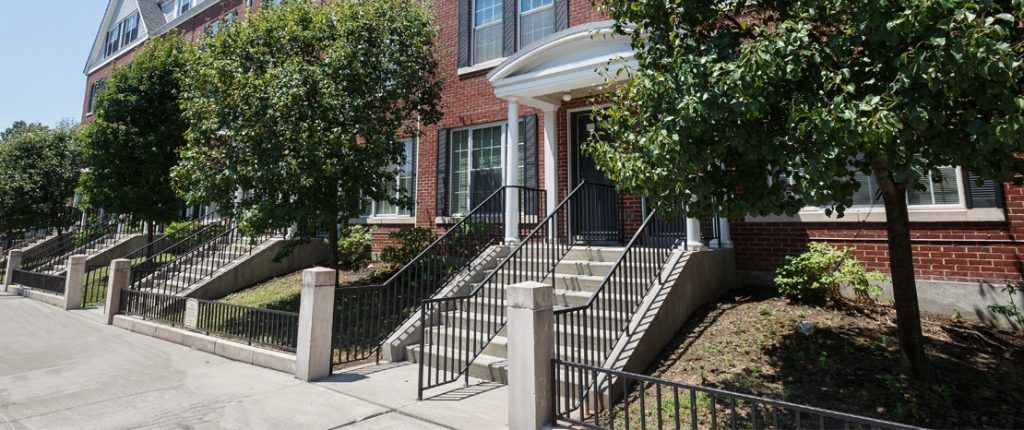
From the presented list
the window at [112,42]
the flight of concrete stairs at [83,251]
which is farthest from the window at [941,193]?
the window at [112,42]

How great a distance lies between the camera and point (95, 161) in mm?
13344

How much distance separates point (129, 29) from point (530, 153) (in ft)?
86.1

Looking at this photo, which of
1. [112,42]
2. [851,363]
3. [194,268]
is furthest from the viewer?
[112,42]

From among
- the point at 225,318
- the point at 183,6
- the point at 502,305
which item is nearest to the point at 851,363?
the point at 502,305

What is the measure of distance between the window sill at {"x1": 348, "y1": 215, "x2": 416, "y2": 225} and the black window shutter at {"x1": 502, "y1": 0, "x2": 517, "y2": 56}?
4376mm

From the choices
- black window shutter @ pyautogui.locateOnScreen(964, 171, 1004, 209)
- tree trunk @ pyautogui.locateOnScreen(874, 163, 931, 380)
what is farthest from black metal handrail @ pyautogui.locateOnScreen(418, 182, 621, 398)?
black window shutter @ pyautogui.locateOnScreen(964, 171, 1004, 209)

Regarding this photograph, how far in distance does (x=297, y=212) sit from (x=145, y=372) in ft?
9.71

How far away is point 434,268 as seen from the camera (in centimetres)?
754

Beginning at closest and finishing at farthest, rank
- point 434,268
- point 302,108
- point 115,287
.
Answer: point 434,268
point 302,108
point 115,287

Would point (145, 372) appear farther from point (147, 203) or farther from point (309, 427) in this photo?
point (147, 203)

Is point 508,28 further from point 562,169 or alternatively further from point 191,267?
point 191,267

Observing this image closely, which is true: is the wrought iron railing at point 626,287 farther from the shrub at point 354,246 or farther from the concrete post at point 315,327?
the shrub at point 354,246

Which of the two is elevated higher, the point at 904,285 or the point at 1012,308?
the point at 904,285

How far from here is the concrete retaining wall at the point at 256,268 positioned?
36.9 feet
